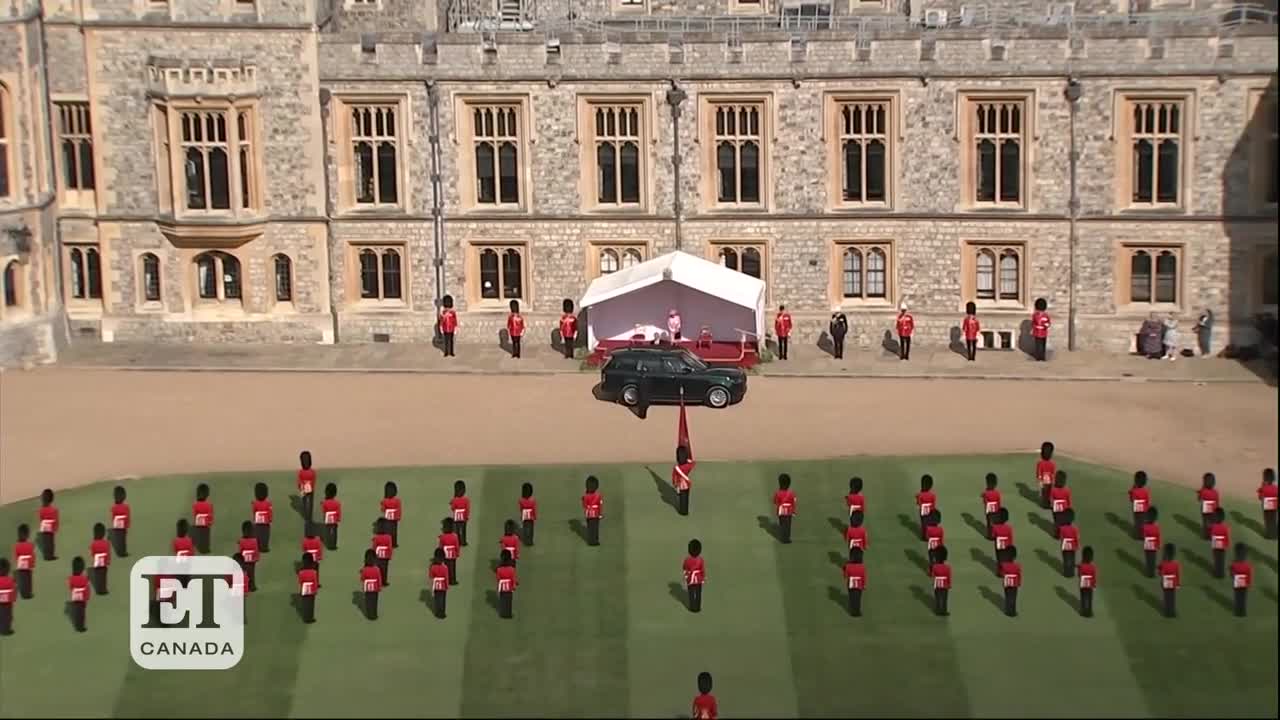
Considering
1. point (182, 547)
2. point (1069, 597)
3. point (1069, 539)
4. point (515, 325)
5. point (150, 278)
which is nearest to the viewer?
point (1069, 597)

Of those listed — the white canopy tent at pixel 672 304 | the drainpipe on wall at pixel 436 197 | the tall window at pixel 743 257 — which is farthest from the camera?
the tall window at pixel 743 257

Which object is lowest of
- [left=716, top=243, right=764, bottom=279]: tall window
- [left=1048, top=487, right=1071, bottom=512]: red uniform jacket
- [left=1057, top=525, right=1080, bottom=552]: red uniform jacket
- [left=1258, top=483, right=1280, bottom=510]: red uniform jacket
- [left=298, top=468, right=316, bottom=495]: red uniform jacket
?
[left=1057, top=525, right=1080, bottom=552]: red uniform jacket

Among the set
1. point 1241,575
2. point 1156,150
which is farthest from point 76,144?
point 1241,575

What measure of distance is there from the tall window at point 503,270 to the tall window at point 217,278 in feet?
20.9

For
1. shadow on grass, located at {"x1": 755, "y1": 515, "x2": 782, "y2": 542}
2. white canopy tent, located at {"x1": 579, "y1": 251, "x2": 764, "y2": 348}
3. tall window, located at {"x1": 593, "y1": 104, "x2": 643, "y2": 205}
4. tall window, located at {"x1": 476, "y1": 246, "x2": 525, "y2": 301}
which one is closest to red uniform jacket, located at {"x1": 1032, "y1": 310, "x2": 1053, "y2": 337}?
white canopy tent, located at {"x1": 579, "y1": 251, "x2": 764, "y2": 348}

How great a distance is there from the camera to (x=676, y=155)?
64.6m

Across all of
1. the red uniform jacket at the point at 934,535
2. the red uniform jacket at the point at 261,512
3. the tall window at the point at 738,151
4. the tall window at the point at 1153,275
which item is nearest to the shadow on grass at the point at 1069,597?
the red uniform jacket at the point at 934,535

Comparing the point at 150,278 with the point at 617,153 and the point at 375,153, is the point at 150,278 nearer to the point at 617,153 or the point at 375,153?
the point at 375,153

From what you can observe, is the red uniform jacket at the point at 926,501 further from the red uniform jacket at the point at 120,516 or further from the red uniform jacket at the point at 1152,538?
the red uniform jacket at the point at 120,516

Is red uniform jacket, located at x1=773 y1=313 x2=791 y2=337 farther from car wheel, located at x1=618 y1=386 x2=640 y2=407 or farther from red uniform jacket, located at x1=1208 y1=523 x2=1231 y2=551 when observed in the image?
red uniform jacket, located at x1=1208 y1=523 x2=1231 y2=551

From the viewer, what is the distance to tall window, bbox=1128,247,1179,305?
6384 cm

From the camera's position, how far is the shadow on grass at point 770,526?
49344 millimetres

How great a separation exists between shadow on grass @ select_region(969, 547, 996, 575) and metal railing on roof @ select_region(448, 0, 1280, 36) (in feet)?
62.6

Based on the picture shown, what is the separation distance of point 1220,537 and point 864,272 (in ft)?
67.1
